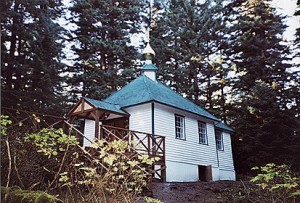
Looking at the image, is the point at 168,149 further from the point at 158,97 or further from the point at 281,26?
the point at 281,26

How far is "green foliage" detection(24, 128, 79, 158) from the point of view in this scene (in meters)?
2.08

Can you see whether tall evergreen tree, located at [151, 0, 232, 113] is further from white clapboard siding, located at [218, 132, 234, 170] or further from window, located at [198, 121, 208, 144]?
window, located at [198, 121, 208, 144]

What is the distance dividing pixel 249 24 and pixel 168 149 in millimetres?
6584

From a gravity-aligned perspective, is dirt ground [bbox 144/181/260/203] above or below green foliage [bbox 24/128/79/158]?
below

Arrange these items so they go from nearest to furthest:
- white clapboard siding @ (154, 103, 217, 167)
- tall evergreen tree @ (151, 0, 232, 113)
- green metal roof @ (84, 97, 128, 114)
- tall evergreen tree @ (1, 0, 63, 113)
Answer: tall evergreen tree @ (1, 0, 63, 113) < green metal roof @ (84, 97, 128, 114) < white clapboard siding @ (154, 103, 217, 167) < tall evergreen tree @ (151, 0, 232, 113)

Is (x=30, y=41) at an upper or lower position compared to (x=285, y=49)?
lower

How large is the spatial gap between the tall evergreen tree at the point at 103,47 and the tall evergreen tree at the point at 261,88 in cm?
432

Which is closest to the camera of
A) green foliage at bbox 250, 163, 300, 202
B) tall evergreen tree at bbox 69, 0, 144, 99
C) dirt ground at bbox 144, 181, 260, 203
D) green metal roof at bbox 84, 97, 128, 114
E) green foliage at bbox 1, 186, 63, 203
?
green foliage at bbox 1, 186, 63, 203

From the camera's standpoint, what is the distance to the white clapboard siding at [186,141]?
677 centimetres

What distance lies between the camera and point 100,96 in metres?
9.57

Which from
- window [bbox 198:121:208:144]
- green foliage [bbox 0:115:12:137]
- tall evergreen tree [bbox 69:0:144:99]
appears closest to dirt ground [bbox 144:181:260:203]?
window [bbox 198:121:208:144]

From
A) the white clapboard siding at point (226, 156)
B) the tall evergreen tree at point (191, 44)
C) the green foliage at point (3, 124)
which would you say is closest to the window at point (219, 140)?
the white clapboard siding at point (226, 156)

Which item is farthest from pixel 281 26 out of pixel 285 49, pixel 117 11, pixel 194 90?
pixel 117 11

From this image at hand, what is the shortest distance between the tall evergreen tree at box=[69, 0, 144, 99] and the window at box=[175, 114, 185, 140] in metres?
3.38
